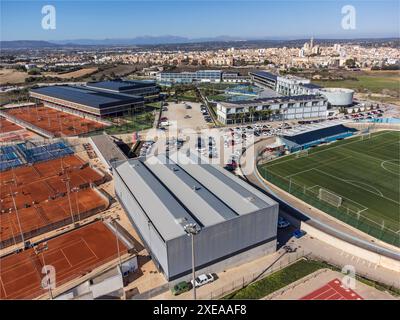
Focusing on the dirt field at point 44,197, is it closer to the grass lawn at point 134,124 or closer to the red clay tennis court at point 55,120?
the grass lawn at point 134,124

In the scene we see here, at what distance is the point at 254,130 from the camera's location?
71.9 meters

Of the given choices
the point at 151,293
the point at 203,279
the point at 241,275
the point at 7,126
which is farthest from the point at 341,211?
the point at 7,126

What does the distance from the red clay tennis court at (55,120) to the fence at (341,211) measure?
49.8 meters

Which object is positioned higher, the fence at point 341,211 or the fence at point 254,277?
the fence at point 341,211

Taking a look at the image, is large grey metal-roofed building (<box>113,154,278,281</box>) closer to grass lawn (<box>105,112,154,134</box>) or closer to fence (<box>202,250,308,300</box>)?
fence (<box>202,250,308,300</box>)

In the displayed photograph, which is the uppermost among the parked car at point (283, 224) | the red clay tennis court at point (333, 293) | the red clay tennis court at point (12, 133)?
the red clay tennis court at point (12, 133)

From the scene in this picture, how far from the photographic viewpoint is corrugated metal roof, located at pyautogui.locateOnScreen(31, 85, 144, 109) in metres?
84.6

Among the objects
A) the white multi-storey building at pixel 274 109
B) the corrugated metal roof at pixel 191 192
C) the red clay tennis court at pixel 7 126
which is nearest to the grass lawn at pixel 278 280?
the corrugated metal roof at pixel 191 192

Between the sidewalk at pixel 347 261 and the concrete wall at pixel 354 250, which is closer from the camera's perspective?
the sidewalk at pixel 347 261

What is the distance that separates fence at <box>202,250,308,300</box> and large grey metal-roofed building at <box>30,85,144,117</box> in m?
66.4

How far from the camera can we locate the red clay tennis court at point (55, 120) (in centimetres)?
7512

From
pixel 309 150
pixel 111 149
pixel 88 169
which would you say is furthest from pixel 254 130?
pixel 88 169

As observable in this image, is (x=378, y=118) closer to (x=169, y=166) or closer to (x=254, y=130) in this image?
(x=254, y=130)

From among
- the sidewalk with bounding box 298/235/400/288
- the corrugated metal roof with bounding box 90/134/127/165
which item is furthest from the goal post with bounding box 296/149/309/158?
the corrugated metal roof with bounding box 90/134/127/165
